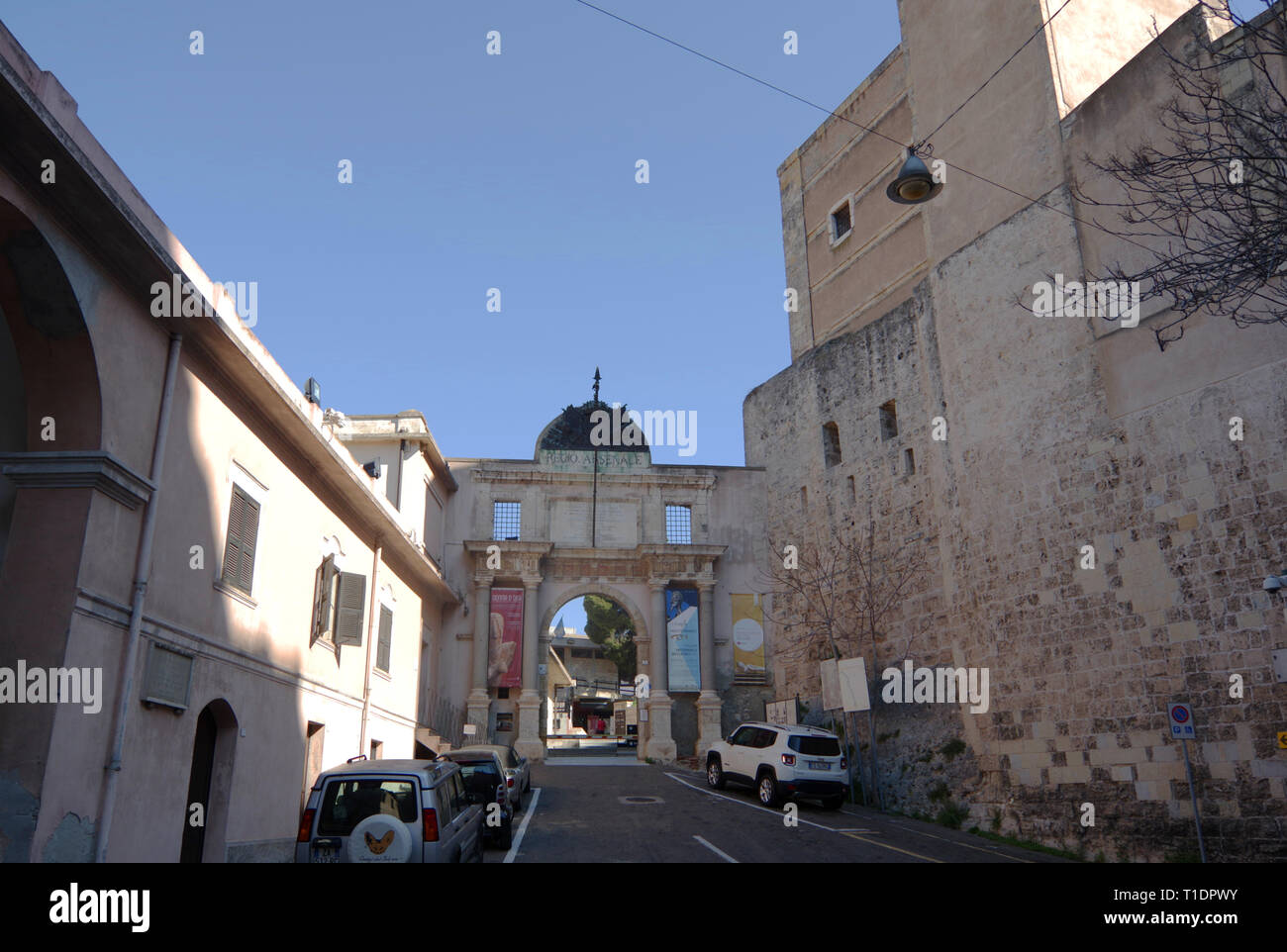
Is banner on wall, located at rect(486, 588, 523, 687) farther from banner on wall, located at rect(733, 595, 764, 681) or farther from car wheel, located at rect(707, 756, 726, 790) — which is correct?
car wheel, located at rect(707, 756, 726, 790)

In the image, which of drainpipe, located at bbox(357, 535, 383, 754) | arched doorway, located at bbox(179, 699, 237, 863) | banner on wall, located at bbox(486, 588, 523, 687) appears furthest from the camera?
banner on wall, located at bbox(486, 588, 523, 687)

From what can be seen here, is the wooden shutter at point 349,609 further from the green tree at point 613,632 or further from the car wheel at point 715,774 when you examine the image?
the green tree at point 613,632

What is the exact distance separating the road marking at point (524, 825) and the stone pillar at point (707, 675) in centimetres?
884

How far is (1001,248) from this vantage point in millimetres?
18750

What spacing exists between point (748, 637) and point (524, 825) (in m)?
15.9

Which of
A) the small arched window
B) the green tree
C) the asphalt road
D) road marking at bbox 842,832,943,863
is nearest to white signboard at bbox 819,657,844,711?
the asphalt road

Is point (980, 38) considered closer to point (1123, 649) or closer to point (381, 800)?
point (1123, 649)

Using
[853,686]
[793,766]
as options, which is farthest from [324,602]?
[853,686]

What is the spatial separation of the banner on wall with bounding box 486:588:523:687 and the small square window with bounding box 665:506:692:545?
5684 mm

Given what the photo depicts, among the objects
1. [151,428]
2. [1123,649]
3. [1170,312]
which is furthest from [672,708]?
[151,428]

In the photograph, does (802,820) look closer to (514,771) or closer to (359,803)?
(514,771)

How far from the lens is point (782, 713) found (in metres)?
24.6

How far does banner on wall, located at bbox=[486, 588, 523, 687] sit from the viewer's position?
2897cm

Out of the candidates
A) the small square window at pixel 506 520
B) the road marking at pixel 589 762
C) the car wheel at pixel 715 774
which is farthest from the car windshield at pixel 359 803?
the small square window at pixel 506 520
